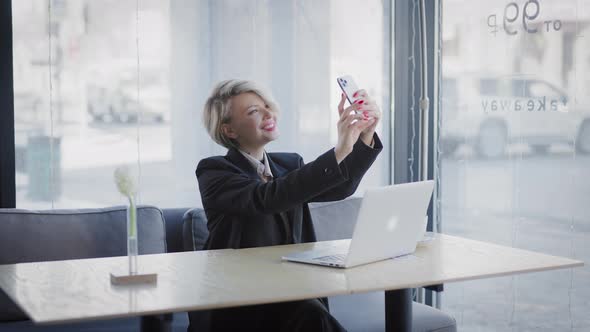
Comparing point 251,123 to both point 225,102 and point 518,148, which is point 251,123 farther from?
point 518,148

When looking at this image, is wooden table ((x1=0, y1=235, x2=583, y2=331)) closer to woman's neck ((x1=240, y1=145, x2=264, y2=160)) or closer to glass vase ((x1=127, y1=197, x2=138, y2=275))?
glass vase ((x1=127, y1=197, x2=138, y2=275))

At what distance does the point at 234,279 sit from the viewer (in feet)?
6.29

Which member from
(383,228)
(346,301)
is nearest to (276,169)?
(346,301)

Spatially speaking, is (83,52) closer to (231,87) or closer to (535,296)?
(231,87)

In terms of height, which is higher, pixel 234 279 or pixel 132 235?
pixel 132 235

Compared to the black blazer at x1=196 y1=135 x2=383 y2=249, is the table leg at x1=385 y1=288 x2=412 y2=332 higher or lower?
lower

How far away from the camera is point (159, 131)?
3.43m

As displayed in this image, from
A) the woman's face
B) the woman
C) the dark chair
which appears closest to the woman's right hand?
the woman

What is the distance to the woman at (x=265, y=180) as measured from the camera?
2.26 meters

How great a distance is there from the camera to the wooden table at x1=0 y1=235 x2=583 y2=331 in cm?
168

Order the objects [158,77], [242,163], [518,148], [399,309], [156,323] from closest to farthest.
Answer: [156,323] < [399,309] < [242,163] < [518,148] < [158,77]

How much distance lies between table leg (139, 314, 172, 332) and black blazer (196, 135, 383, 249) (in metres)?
0.57

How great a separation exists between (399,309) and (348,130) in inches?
20.4

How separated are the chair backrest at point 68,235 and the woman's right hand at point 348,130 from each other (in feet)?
3.00
